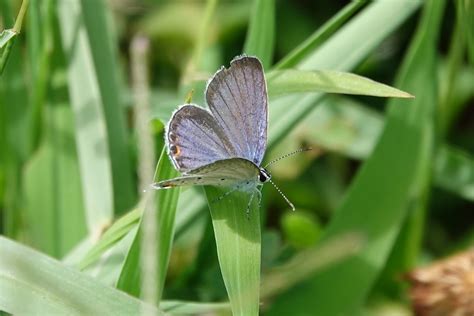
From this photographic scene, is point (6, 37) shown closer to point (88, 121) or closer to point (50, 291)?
point (50, 291)

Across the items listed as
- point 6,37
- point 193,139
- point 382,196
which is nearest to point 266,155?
point 382,196

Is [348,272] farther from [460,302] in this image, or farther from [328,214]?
[328,214]

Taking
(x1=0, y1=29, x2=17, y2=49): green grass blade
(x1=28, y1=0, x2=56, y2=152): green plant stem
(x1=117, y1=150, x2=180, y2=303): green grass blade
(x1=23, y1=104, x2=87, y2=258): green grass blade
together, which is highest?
(x1=28, y1=0, x2=56, y2=152): green plant stem

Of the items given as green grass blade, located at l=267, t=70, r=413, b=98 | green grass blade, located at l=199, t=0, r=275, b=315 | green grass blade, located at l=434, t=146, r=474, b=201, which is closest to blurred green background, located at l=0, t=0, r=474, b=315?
green grass blade, located at l=434, t=146, r=474, b=201

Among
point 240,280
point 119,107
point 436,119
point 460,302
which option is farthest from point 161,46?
point 240,280

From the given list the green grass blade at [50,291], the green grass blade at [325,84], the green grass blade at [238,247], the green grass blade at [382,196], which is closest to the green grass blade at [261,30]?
the green grass blade at [325,84]

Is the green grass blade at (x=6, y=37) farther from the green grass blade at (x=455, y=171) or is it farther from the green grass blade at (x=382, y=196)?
the green grass blade at (x=455, y=171)

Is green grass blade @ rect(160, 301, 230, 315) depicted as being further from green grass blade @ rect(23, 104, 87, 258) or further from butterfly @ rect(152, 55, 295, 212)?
green grass blade @ rect(23, 104, 87, 258)
